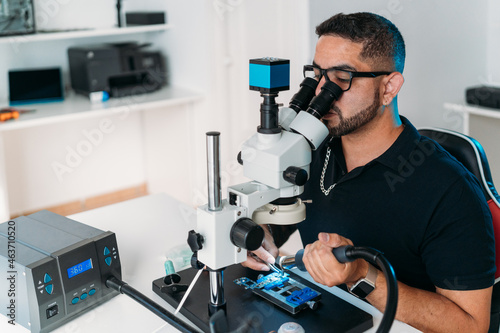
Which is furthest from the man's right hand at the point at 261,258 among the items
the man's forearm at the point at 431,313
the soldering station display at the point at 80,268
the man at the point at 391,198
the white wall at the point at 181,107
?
the white wall at the point at 181,107

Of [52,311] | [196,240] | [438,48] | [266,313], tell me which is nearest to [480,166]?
[266,313]

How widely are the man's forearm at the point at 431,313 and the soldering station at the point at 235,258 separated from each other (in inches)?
3.9

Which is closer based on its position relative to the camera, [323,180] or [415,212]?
[415,212]

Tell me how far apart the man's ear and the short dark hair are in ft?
0.09

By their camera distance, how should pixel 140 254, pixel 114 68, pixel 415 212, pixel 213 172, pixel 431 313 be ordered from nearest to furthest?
pixel 213 172 < pixel 431 313 < pixel 415 212 < pixel 140 254 < pixel 114 68

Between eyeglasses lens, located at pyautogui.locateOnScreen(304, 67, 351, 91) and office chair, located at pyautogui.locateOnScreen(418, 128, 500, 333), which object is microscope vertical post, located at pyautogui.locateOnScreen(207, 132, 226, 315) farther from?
office chair, located at pyautogui.locateOnScreen(418, 128, 500, 333)

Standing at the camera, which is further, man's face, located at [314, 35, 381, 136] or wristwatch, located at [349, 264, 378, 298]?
man's face, located at [314, 35, 381, 136]

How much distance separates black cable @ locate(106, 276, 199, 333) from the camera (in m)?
1.06

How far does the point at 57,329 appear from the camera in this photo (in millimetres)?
1175

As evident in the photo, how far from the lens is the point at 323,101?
1085 mm

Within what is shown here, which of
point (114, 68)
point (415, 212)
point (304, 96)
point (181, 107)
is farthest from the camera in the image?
point (181, 107)

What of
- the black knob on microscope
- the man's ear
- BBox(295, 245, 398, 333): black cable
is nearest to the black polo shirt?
the man's ear

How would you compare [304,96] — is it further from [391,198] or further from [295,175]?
[391,198]

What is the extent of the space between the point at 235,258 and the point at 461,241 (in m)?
0.57
